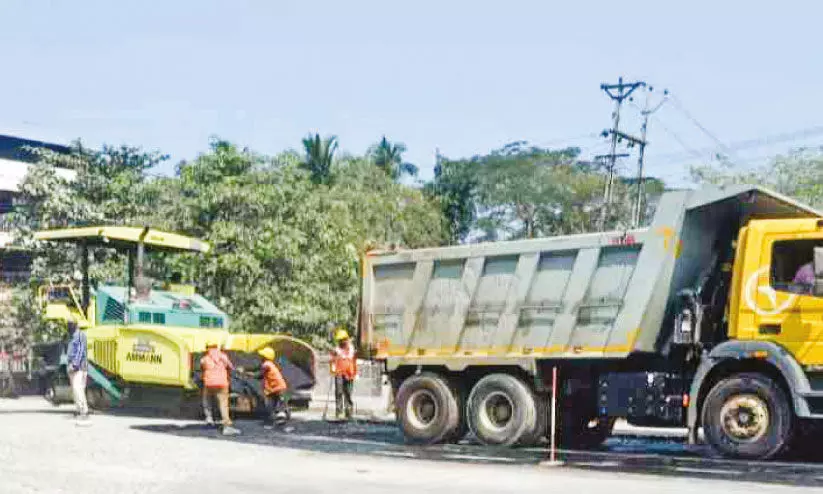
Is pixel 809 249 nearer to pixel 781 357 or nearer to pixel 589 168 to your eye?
pixel 781 357

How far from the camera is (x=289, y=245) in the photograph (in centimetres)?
3033

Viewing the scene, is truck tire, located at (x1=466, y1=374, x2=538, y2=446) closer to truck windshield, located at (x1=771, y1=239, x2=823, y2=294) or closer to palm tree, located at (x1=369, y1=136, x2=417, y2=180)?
truck windshield, located at (x1=771, y1=239, x2=823, y2=294)

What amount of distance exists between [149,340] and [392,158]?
41440 mm

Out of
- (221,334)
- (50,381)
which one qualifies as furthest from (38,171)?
(221,334)

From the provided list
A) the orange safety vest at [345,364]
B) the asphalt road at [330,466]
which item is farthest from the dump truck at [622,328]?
the orange safety vest at [345,364]

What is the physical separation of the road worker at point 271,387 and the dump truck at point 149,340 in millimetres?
427

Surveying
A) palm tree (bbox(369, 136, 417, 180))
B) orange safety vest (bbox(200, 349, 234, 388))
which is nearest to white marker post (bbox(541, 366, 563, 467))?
orange safety vest (bbox(200, 349, 234, 388))

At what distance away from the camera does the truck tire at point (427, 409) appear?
52.0 ft

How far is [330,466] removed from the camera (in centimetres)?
1264

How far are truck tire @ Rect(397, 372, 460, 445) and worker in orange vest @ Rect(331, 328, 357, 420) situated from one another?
354 centimetres

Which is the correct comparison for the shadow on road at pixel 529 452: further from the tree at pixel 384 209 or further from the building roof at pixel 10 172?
the building roof at pixel 10 172

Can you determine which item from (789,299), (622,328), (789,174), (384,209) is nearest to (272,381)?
(622,328)

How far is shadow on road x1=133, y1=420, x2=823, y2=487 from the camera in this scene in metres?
11.9

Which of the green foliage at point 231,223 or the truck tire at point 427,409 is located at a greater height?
the green foliage at point 231,223
